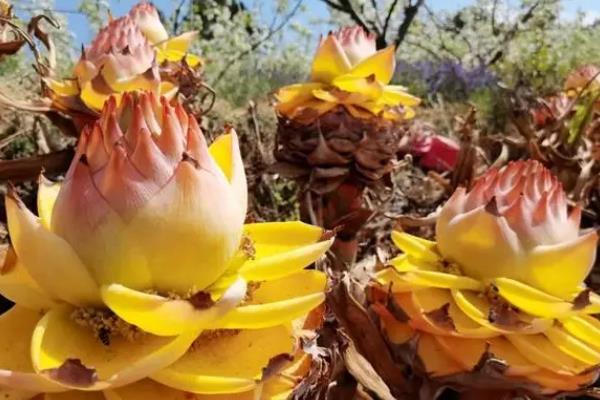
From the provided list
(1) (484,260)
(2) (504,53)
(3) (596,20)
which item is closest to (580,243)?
(1) (484,260)

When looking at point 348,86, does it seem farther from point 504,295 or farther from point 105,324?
point 105,324

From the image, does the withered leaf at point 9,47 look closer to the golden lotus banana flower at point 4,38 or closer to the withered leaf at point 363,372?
the golden lotus banana flower at point 4,38

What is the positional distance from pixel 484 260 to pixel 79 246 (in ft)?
1.00

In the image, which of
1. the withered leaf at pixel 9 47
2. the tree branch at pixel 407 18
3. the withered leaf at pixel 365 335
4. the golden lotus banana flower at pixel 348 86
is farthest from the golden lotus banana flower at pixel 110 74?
the tree branch at pixel 407 18

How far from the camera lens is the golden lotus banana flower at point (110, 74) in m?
0.91

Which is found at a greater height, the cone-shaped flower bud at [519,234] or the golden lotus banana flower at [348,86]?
the cone-shaped flower bud at [519,234]

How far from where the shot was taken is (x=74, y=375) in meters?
0.38

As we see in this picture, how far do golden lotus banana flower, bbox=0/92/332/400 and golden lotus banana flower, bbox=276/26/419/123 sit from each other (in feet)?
2.29

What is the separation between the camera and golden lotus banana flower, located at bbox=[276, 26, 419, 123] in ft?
3.71

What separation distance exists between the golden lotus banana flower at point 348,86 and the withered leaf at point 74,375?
78 centimetres

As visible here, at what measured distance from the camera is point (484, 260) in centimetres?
61

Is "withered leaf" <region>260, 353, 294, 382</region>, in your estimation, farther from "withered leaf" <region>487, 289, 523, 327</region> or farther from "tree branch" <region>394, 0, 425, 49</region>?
"tree branch" <region>394, 0, 425, 49</region>

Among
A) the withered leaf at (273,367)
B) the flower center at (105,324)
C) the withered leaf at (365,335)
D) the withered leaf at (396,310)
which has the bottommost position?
the withered leaf at (365,335)

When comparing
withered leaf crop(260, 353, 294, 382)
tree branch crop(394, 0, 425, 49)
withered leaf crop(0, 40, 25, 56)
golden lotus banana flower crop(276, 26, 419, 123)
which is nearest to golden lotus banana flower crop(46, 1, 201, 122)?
withered leaf crop(0, 40, 25, 56)
